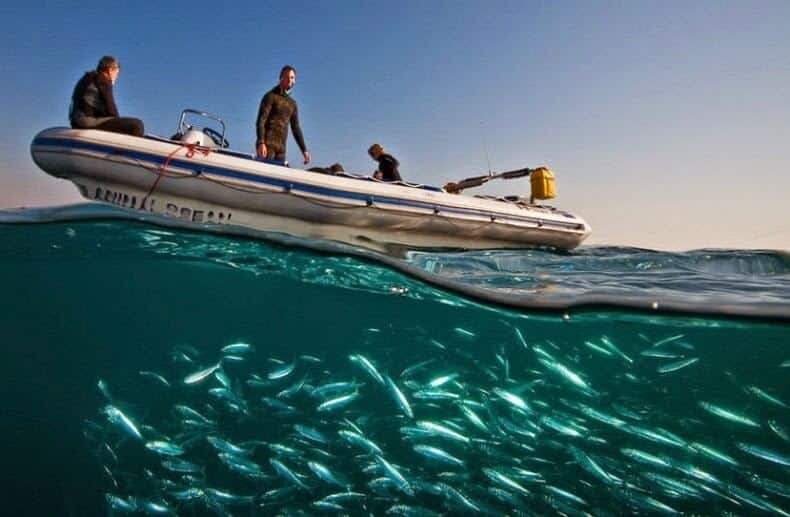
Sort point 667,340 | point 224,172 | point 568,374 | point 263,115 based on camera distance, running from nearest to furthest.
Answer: point 568,374, point 224,172, point 667,340, point 263,115

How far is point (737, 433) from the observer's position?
33.1ft

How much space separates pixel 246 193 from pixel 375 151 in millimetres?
4109

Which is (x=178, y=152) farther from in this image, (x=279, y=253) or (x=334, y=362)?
(x=334, y=362)

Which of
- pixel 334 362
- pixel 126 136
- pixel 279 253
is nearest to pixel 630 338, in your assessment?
pixel 279 253

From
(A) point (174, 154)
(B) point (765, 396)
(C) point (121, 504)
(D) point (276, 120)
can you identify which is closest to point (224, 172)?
(A) point (174, 154)

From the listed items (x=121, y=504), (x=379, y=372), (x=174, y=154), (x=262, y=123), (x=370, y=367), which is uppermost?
(x=262, y=123)

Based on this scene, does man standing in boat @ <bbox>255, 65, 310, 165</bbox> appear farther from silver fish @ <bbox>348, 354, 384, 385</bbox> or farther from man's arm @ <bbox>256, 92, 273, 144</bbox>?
silver fish @ <bbox>348, 354, 384, 385</bbox>

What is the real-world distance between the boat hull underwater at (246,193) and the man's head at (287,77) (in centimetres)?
173

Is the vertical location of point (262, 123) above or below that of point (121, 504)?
above

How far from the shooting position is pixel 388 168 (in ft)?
37.1

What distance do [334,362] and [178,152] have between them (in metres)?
7.62

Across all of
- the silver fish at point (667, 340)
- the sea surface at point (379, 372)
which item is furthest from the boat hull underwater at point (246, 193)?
the silver fish at point (667, 340)

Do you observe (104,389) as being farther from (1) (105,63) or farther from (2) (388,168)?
(2) (388,168)

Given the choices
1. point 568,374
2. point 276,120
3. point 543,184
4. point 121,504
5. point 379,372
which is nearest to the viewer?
point 568,374
